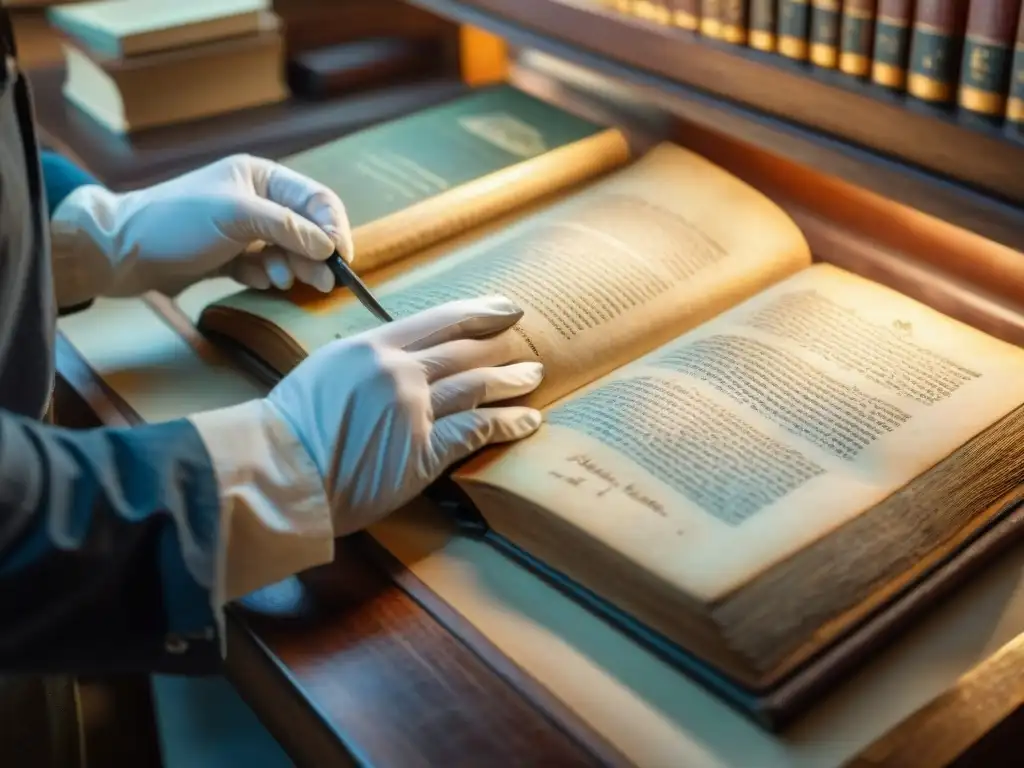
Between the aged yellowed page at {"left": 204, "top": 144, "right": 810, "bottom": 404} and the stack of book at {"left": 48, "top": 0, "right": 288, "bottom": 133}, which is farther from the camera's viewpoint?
the stack of book at {"left": 48, "top": 0, "right": 288, "bottom": 133}

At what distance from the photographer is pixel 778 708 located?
584 millimetres

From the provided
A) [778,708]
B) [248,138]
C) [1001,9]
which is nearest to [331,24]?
[248,138]

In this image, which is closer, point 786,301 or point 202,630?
point 202,630

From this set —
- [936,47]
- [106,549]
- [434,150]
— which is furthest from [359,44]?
[106,549]

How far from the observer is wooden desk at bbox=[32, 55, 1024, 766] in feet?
1.91

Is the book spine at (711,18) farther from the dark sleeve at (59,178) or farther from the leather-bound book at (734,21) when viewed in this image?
the dark sleeve at (59,178)

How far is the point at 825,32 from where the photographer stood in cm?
88

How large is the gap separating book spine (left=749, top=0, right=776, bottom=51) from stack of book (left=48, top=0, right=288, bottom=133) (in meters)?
0.67

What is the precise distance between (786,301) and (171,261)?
540mm

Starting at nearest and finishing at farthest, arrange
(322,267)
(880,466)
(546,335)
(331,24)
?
(880,466), (546,335), (322,267), (331,24)

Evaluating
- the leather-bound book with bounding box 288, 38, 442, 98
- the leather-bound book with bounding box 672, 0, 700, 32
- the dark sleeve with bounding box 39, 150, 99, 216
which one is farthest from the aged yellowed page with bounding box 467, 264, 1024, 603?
the leather-bound book with bounding box 288, 38, 442, 98

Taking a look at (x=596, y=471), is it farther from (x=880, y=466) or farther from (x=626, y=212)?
(x=626, y=212)

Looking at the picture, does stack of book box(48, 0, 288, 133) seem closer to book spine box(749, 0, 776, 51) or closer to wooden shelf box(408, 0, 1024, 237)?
wooden shelf box(408, 0, 1024, 237)

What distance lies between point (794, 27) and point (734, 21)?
0.21ft
